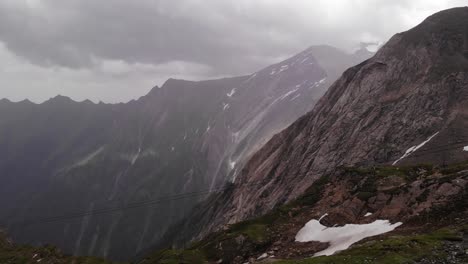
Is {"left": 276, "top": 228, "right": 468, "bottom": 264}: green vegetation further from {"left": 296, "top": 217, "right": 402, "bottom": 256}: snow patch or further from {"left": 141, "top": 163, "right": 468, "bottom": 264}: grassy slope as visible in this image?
{"left": 296, "top": 217, "right": 402, "bottom": 256}: snow patch

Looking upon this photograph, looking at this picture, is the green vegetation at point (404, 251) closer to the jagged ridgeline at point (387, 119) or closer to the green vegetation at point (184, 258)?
the green vegetation at point (184, 258)

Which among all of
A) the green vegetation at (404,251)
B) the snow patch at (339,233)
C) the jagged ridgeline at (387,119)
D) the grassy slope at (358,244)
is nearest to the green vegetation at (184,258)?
the grassy slope at (358,244)

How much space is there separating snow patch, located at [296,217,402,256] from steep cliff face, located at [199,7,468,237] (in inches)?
1687

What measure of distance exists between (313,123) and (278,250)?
114074mm

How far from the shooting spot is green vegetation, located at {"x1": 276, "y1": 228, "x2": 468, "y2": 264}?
3198 centimetres

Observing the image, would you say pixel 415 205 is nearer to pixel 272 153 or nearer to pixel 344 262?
pixel 344 262

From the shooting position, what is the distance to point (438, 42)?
145750mm

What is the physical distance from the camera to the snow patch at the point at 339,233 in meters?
52.0

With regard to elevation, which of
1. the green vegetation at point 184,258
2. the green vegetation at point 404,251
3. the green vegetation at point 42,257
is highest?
the green vegetation at point 404,251

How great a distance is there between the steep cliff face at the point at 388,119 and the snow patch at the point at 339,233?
141 feet

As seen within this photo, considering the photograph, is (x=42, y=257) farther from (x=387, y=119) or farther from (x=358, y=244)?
(x=387, y=119)

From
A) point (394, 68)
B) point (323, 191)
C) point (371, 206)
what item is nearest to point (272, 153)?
point (394, 68)

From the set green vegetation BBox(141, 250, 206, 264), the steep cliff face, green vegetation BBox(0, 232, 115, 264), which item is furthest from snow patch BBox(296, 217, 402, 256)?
the steep cliff face

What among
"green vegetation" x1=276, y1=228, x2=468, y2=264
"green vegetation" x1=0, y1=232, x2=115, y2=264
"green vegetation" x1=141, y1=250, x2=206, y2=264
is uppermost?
"green vegetation" x1=276, y1=228, x2=468, y2=264
